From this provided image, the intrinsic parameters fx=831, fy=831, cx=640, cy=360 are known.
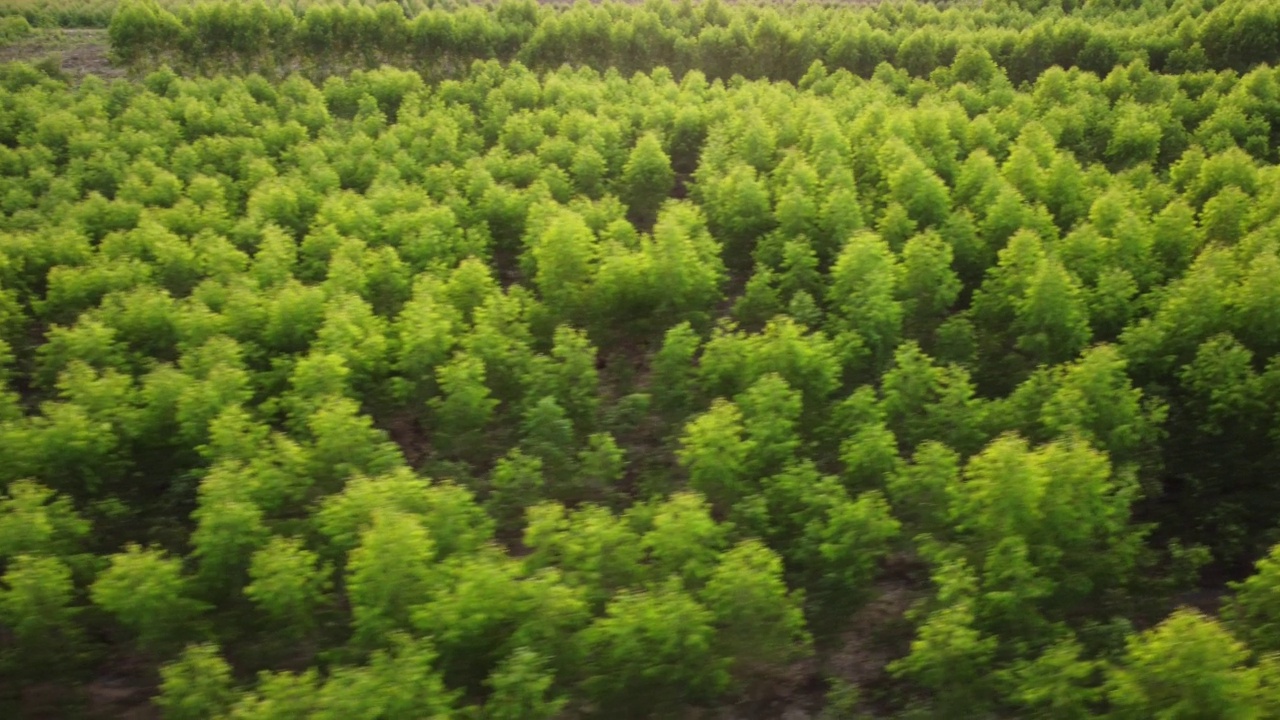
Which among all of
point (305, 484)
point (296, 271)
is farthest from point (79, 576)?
point (296, 271)

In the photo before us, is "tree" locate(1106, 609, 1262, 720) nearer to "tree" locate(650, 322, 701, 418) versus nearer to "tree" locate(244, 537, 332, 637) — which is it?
"tree" locate(650, 322, 701, 418)

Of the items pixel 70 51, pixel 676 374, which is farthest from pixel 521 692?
pixel 70 51

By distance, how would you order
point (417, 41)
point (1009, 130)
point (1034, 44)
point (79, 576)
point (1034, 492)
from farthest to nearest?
point (417, 41) < point (1034, 44) < point (1009, 130) < point (79, 576) < point (1034, 492)

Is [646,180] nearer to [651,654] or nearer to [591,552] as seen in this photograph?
[591,552]

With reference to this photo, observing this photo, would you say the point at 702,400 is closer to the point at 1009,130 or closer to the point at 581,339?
the point at 581,339

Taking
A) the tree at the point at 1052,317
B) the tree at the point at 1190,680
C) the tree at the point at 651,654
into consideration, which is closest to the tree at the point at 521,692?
the tree at the point at 651,654
